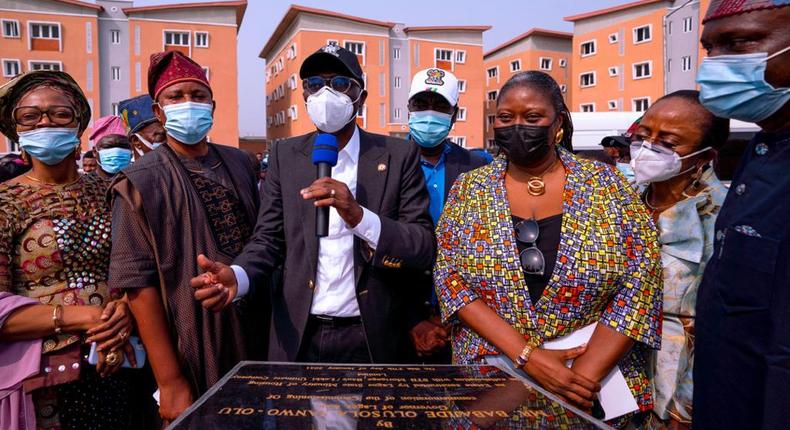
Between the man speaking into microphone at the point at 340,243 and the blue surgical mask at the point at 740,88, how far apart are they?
133cm

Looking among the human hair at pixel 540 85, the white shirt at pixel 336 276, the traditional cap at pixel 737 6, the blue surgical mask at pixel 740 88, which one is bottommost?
the white shirt at pixel 336 276

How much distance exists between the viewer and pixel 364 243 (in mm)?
2516

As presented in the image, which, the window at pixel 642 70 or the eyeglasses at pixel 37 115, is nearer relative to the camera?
the eyeglasses at pixel 37 115

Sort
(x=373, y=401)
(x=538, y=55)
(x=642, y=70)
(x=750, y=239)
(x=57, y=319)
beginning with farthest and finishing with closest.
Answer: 1. (x=538, y=55)
2. (x=642, y=70)
3. (x=57, y=319)
4. (x=750, y=239)
5. (x=373, y=401)

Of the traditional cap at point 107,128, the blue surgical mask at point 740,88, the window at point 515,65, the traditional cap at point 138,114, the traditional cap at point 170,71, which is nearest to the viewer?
the blue surgical mask at point 740,88

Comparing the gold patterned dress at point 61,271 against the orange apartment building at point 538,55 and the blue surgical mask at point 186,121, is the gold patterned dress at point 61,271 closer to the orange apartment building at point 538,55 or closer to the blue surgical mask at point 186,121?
the blue surgical mask at point 186,121

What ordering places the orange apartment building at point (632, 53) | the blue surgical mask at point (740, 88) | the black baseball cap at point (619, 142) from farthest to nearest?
1. the orange apartment building at point (632, 53)
2. the black baseball cap at point (619, 142)
3. the blue surgical mask at point (740, 88)

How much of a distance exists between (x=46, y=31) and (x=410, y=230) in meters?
33.9

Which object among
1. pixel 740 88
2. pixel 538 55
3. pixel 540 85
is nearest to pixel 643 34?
pixel 538 55

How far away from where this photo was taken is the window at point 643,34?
3114 centimetres

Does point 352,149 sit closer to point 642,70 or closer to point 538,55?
point 642,70

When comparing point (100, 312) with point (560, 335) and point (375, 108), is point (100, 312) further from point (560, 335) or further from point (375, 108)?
point (375, 108)

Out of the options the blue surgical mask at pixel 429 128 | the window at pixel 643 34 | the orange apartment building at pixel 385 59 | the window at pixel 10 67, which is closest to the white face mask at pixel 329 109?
the blue surgical mask at pixel 429 128

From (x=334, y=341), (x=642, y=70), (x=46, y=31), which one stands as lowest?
(x=334, y=341)
